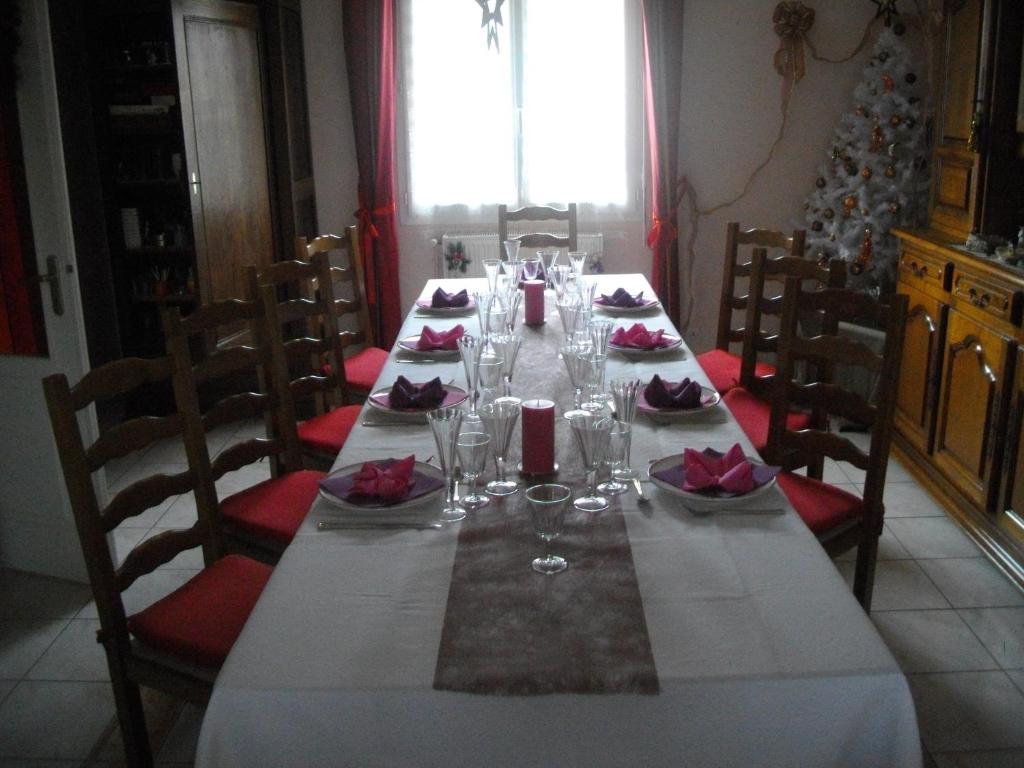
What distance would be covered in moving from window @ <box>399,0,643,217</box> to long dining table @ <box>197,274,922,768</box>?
3388 millimetres

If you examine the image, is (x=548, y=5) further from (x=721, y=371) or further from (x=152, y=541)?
(x=152, y=541)

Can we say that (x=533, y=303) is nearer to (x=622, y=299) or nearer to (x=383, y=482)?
(x=622, y=299)

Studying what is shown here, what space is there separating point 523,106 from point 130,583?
342 centimetres

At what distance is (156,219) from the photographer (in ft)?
14.9

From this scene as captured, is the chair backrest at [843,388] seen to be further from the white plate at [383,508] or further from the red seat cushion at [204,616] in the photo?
the red seat cushion at [204,616]

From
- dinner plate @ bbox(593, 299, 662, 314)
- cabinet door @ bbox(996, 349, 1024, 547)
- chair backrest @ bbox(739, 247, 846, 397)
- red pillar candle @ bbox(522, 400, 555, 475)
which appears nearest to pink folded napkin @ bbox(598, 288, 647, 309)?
dinner plate @ bbox(593, 299, 662, 314)

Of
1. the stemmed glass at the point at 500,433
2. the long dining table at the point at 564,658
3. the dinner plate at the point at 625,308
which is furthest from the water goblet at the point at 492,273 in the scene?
the long dining table at the point at 564,658

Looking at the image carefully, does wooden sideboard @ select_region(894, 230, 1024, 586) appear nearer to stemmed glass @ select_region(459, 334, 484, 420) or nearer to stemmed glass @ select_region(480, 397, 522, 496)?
stemmed glass @ select_region(459, 334, 484, 420)

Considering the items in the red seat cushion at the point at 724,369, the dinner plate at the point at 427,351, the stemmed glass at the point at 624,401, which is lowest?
the red seat cushion at the point at 724,369

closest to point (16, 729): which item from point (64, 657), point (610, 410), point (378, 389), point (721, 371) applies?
point (64, 657)

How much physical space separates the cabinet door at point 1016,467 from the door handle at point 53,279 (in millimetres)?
2742

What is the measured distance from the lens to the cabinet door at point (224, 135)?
3.97 m

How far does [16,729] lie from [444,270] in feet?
9.84

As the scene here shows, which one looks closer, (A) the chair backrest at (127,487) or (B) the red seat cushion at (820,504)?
(A) the chair backrest at (127,487)
